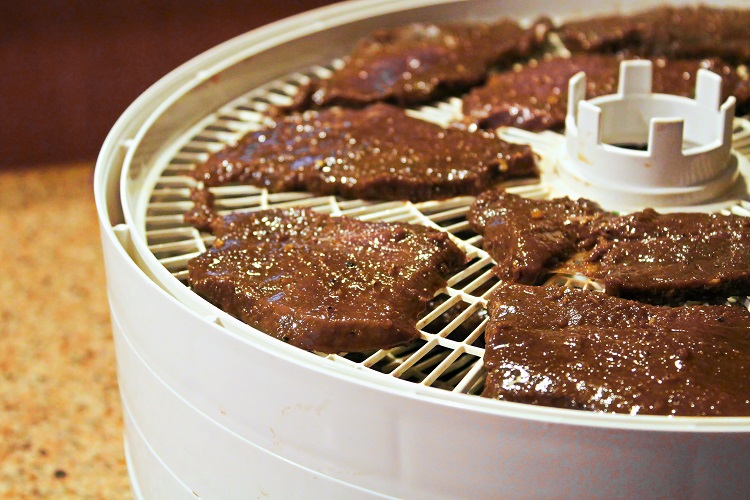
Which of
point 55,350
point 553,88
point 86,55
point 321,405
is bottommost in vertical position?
point 55,350

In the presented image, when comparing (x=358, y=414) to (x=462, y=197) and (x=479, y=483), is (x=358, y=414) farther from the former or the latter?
(x=462, y=197)

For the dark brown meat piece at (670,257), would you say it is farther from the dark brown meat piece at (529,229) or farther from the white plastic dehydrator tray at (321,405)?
the white plastic dehydrator tray at (321,405)

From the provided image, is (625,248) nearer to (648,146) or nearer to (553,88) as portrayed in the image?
(648,146)

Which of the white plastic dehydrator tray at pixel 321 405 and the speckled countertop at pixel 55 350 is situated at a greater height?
the white plastic dehydrator tray at pixel 321 405

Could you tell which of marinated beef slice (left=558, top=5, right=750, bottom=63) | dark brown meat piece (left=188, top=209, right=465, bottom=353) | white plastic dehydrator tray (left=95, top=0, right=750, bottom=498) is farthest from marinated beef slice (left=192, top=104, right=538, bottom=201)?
marinated beef slice (left=558, top=5, right=750, bottom=63)

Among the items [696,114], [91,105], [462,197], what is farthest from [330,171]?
[91,105]

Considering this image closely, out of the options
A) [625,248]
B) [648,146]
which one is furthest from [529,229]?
[648,146]

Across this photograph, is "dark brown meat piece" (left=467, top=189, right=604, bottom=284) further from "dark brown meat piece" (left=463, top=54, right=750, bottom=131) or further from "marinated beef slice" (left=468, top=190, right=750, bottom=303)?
"dark brown meat piece" (left=463, top=54, right=750, bottom=131)

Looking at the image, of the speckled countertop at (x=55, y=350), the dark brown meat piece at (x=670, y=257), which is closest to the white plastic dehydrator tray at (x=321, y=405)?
the dark brown meat piece at (x=670, y=257)
